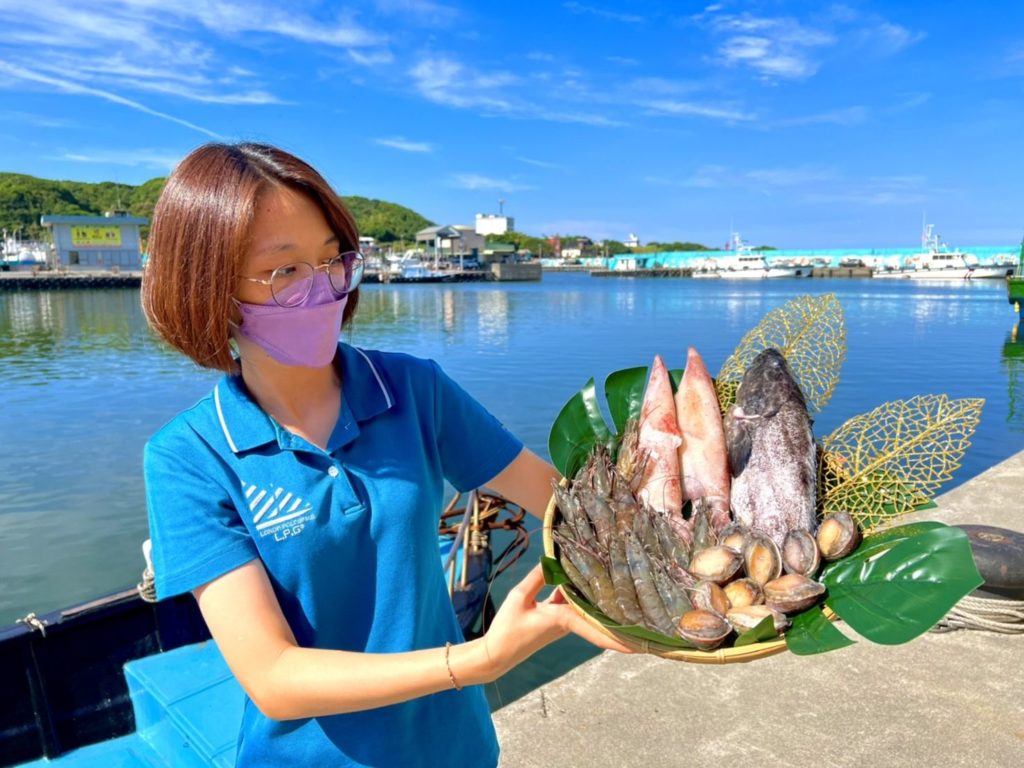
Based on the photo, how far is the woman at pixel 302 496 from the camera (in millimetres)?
1309

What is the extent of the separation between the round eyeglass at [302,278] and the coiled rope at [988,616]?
141 inches

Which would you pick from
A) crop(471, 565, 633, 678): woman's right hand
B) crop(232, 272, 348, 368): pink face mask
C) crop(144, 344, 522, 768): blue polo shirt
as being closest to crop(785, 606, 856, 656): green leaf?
crop(471, 565, 633, 678): woman's right hand

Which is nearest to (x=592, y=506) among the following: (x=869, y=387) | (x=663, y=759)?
(x=663, y=759)

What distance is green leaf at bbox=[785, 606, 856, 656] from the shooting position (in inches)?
49.7

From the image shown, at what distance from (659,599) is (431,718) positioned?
62 centimetres

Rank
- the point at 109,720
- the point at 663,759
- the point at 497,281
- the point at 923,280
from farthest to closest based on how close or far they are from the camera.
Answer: the point at 497,281
the point at 923,280
the point at 109,720
the point at 663,759

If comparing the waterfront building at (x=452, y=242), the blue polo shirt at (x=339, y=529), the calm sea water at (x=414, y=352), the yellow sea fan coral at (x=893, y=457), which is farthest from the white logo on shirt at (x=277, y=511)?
the waterfront building at (x=452, y=242)

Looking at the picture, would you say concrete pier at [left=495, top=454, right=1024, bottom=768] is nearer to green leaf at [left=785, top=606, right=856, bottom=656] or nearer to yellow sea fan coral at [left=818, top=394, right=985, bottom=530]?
yellow sea fan coral at [left=818, top=394, right=985, bottom=530]

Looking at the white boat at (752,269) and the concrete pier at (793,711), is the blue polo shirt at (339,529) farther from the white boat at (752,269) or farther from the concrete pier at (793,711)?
the white boat at (752,269)

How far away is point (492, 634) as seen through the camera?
4.35 ft

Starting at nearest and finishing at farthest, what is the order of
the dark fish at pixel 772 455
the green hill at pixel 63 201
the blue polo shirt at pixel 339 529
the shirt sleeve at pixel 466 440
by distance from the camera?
1. the blue polo shirt at pixel 339 529
2. the dark fish at pixel 772 455
3. the shirt sleeve at pixel 466 440
4. the green hill at pixel 63 201

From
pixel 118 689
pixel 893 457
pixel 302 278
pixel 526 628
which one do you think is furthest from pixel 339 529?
pixel 118 689

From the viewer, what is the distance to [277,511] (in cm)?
140

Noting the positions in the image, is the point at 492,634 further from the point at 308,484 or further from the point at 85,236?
the point at 85,236
